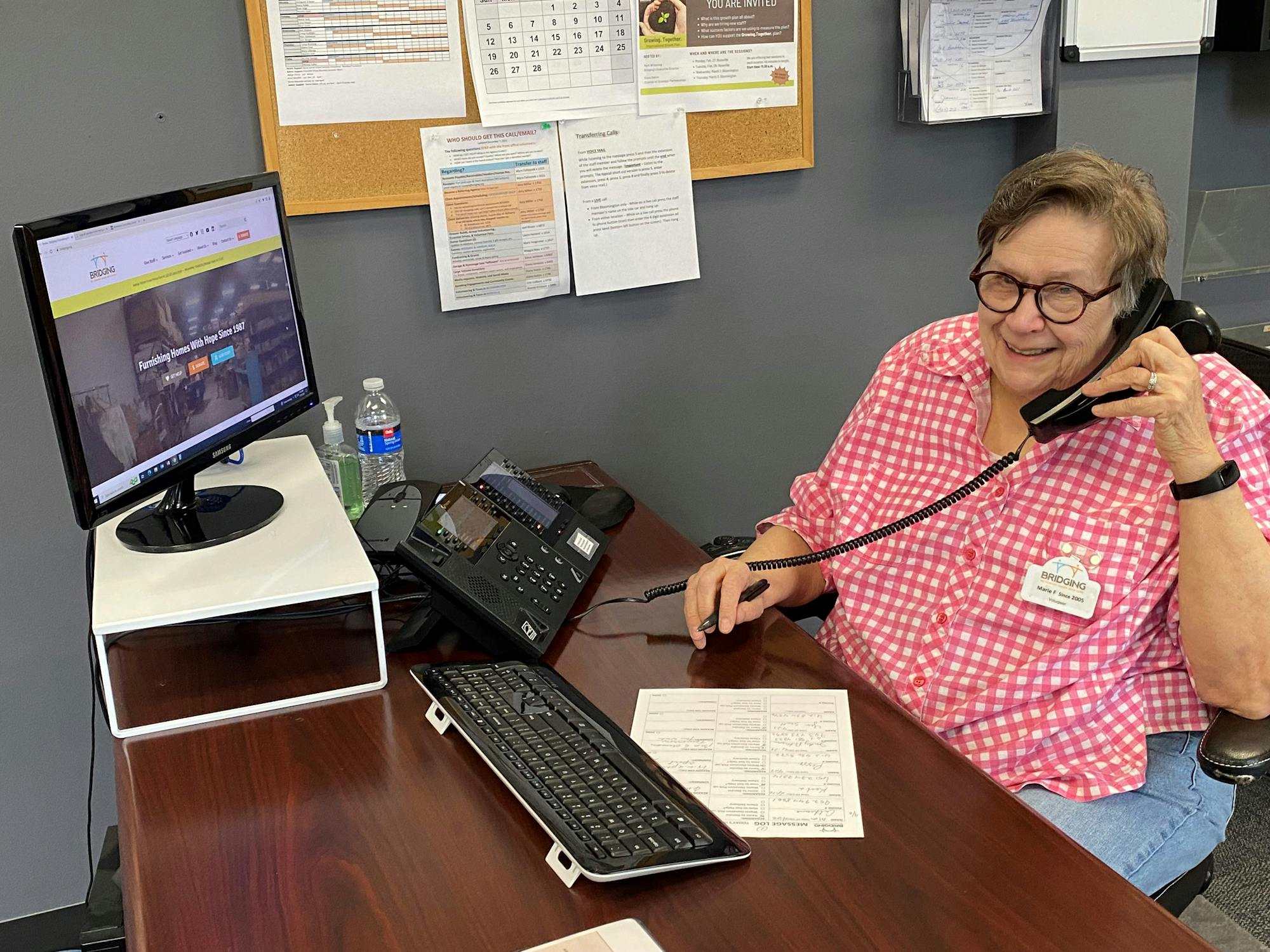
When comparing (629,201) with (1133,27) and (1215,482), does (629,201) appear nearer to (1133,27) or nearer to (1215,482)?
(1133,27)

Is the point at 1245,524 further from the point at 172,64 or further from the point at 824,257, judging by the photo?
the point at 172,64

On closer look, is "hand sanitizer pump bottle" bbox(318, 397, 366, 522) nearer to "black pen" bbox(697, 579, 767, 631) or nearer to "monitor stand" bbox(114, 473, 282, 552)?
"monitor stand" bbox(114, 473, 282, 552)

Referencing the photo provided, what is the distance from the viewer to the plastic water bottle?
6.17ft

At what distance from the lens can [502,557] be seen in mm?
1494

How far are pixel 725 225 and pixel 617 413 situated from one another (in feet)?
1.31

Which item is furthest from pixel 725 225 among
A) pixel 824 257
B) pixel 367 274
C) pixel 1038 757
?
pixel 1038 757

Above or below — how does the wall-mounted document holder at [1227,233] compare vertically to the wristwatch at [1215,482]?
above

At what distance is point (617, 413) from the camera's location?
7.23 feet

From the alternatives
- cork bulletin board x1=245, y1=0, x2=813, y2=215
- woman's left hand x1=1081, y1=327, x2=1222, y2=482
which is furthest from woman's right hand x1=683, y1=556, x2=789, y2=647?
cork bulletin board x1=245, y1=0, x2=813, y2=215

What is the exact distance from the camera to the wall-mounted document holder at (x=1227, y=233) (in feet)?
8.16

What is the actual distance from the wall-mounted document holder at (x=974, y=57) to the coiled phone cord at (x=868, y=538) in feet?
3.08

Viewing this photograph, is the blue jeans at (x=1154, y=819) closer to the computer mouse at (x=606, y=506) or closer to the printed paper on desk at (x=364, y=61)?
the computer mouse at (x=606, y=506)

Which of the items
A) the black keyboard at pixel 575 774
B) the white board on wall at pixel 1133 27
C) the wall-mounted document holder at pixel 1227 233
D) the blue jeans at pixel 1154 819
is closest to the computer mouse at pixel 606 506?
the black keyboard at pixel 575 774

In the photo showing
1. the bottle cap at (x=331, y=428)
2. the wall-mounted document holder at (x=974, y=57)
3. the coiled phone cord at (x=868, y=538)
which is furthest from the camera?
the wall-mounted document holder at (x=974, y=57)
